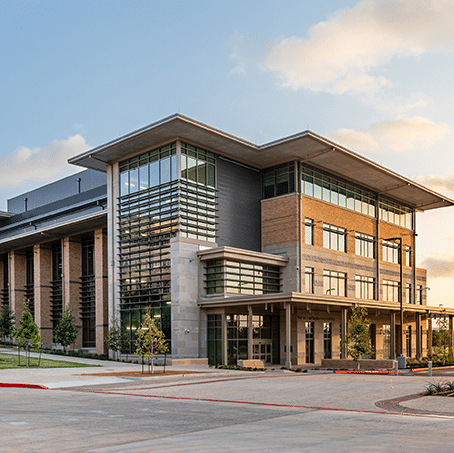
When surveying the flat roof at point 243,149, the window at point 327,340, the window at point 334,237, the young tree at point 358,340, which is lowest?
the window at point 327,340

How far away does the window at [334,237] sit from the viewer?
169ft

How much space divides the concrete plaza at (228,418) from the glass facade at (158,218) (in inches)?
759

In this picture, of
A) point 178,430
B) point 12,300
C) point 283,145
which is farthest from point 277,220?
point 178,430

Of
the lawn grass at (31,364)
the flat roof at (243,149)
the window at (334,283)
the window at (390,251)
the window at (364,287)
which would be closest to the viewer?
the lawn grass at (31,364)

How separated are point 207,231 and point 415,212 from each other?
109 ft

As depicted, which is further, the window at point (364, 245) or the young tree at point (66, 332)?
the window at point (364, 245)

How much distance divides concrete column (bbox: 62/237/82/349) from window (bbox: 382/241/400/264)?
3158 cm

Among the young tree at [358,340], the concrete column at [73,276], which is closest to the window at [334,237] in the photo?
the young tree at [358,340]

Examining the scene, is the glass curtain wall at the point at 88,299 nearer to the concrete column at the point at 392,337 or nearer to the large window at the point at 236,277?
→ the large window at the point at 236,277

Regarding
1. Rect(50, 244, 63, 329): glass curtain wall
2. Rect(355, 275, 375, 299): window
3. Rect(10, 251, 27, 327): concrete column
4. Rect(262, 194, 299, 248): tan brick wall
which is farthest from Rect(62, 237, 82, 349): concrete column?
Rect(355, 275, 375, 299): window

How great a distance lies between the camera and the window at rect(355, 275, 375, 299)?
183ft

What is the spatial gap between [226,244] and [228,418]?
107ft

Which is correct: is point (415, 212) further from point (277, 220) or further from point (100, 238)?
point (100, 238)

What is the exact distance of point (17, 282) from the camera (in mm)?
65312
